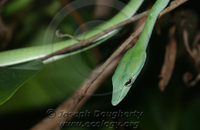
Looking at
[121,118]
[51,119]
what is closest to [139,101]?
[121,118]

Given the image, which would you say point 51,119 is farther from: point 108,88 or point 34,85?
point 108,88

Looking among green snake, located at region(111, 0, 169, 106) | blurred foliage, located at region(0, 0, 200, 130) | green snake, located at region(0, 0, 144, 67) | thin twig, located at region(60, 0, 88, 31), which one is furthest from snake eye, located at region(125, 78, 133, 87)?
thin twig, located at region(60, 0, 88, 31)

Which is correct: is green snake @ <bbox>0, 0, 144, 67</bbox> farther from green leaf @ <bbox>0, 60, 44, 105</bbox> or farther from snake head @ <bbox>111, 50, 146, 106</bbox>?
green leaf @ <bbox>0, 60, 44, 105</bbox>

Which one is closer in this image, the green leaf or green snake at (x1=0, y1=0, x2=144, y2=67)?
the green leaf

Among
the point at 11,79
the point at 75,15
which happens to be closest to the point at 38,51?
the point at 75,15

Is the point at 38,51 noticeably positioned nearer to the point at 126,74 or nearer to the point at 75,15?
the point at 75,15

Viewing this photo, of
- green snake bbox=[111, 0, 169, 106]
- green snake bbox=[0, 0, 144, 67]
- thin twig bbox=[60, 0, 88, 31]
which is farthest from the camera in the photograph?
thin twig bbox=[60, 0, 88, 31]

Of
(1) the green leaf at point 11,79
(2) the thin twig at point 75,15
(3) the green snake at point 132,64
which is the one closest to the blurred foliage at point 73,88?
(2) the thin twig at point 75,15

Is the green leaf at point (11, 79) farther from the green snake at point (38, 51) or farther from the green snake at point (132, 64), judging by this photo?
the green snake at point (38, 51)
